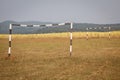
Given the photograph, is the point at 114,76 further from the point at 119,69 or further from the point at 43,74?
the point at 43,74

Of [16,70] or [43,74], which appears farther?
[16,70]

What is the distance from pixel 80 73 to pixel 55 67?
5.22 feet

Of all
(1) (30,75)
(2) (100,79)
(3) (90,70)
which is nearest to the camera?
(2) (100,79)

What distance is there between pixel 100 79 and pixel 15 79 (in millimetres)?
2563

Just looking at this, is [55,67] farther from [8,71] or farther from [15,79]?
[15,79]

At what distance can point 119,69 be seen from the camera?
9000 millimetres

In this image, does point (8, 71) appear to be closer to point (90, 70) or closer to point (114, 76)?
point (90, 70)

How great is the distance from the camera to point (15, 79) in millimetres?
7445

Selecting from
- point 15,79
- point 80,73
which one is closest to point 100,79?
point 80,73

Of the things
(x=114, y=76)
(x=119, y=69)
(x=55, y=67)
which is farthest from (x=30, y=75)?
(x=119, y=69)

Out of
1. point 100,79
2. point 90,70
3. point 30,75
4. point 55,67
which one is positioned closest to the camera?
point 100,79

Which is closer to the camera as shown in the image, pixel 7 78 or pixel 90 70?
pixel 7 78

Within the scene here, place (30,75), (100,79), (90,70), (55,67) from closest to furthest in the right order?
(100,79) → (30,75) → (90,70) → (55,67)

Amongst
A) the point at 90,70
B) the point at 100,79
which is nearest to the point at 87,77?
the point at 100,79
